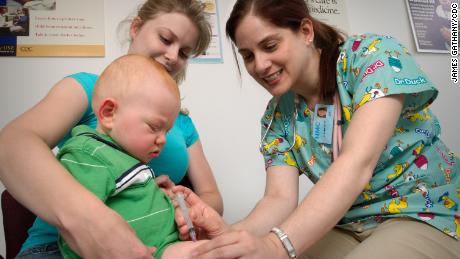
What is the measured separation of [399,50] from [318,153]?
396mm

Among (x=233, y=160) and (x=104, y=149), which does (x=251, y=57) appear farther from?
(x=233, y=160)

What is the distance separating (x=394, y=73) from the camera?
90cm

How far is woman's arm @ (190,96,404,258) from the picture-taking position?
26.3 inches

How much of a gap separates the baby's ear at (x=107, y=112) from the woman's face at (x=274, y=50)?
0.51 meters

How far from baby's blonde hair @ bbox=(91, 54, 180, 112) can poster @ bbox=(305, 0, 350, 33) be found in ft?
5.04

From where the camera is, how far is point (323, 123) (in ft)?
3.59

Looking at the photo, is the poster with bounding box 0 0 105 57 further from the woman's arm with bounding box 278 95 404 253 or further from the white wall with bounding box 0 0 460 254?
the woman's arm with bounding box 278 95 404 253

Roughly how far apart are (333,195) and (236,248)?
0.26 metres

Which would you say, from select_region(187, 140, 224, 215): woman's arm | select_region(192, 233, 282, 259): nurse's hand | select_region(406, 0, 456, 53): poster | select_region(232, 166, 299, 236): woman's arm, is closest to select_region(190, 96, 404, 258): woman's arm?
select_region(192, 233, 282, 259): nurse's hand

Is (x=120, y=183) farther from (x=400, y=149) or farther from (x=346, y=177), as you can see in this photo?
(x=400, y=149)

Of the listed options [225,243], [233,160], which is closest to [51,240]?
[225,243]

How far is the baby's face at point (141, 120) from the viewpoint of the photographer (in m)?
0.75

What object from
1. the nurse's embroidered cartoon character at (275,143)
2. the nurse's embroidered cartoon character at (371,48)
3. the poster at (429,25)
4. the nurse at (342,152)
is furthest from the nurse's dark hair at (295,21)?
the poster at (429,25)

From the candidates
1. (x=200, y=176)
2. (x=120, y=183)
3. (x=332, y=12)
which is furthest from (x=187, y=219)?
(x=332, y=12)
